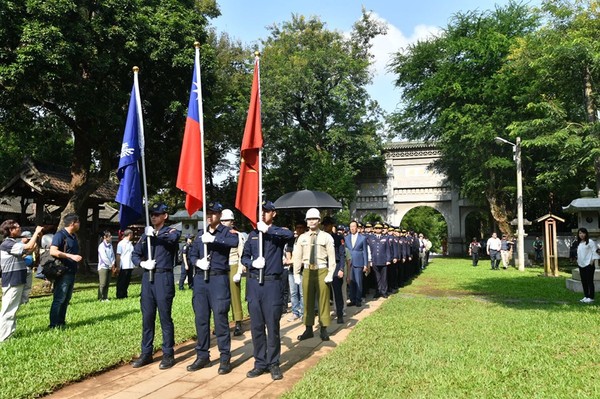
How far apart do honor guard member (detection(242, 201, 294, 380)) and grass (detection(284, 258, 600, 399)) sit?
503 millimetres

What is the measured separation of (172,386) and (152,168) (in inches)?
642

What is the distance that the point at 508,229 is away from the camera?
29547 millimetres

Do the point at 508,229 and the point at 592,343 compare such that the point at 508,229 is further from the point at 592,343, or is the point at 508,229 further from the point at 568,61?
the point at 592,343

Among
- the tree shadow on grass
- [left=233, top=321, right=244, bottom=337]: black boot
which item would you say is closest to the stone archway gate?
the tree shadow on grass

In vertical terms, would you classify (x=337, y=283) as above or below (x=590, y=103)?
below

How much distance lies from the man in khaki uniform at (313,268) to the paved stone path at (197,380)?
16.4 inches

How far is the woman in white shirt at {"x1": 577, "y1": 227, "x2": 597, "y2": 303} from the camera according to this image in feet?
33.7

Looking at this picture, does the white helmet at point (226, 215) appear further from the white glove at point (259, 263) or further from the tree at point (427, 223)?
the tree at point (427, 223)

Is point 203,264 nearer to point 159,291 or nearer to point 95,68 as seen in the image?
point 159,291

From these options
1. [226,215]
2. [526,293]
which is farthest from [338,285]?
[526,293]

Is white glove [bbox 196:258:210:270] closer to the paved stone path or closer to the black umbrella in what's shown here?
the paved stone path

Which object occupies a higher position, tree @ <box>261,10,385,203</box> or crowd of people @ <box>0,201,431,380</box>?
tree @ <box>261,10,385,203</box>

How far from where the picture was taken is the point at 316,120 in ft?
109

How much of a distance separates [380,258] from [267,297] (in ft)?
22.7
